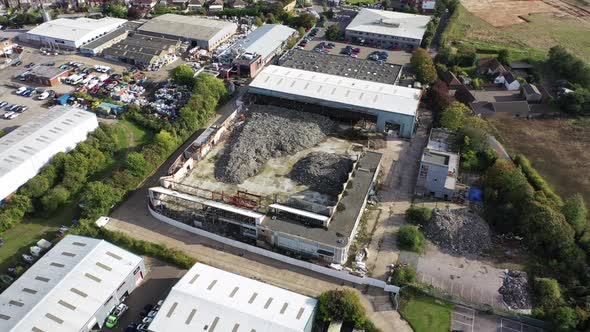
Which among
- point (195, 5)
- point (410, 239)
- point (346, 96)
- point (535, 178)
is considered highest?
point (195, 5)

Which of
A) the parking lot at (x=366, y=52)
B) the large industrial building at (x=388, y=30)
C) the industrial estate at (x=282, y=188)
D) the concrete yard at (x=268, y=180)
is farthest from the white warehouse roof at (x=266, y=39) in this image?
the concrete yard at (x=268, y=180)

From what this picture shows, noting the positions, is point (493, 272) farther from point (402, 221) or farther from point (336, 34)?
point (336, 34)

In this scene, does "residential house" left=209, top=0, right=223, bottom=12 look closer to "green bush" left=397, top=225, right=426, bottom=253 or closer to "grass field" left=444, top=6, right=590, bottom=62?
"grass field" left=444, top=6, right=590, bottom=62

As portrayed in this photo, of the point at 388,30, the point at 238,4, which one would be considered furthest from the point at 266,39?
the point at 238,4

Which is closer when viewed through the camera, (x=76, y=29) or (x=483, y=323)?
(x=483, y=323)

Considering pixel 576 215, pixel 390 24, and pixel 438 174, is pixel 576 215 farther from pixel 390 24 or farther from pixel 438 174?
pixel 390 24

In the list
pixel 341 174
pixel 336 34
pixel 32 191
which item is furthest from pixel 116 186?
pixel 336 34

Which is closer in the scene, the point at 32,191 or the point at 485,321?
the point at 485,321
